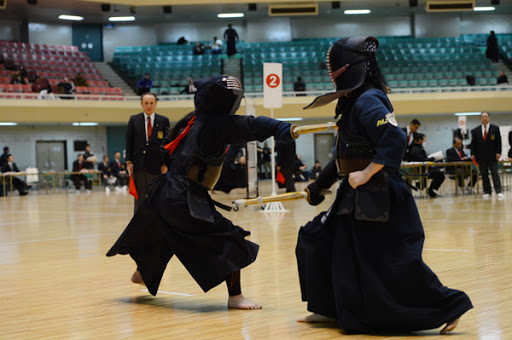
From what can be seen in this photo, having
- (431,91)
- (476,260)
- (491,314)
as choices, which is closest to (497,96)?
(431,91)

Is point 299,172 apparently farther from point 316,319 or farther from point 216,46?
point 316,319

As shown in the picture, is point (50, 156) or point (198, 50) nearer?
point (50, 156)

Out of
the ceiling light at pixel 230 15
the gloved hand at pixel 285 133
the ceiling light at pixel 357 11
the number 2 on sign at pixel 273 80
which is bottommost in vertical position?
the gloved hand at pixel 285 133

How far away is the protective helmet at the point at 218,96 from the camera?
4.51 meters

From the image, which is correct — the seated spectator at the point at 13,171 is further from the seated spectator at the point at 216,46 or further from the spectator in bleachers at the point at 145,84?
the seated spectator at the point at 216,46

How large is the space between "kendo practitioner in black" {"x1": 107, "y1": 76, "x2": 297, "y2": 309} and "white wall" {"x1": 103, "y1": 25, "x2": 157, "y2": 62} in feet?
110

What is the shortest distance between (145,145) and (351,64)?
358cm

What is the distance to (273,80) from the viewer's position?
12508 mm

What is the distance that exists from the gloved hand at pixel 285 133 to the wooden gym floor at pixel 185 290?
111 centimetres

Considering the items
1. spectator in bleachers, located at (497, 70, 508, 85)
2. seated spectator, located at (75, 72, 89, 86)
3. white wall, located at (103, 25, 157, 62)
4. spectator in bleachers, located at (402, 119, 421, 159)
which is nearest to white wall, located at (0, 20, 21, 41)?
white wall, located at (103, 25, 157, 62)

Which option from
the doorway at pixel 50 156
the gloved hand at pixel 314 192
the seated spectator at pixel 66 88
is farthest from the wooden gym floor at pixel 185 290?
the doorway at pixel 50 156

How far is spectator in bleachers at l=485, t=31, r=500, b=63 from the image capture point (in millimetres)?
32375


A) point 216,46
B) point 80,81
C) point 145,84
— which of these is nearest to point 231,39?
point 216,46

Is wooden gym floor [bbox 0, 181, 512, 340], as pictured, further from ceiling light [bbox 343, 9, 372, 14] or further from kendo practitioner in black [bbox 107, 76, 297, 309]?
ceiling light [bbox 343, 9, 372, 14]
